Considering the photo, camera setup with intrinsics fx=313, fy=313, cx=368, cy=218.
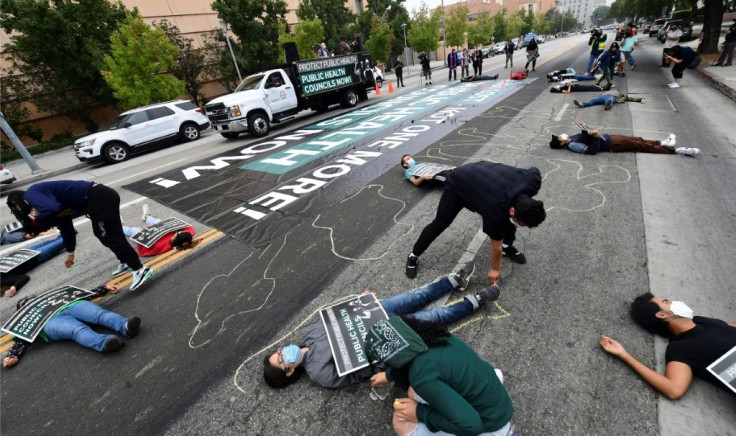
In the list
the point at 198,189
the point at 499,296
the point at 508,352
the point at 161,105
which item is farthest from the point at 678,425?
the point at 161,105

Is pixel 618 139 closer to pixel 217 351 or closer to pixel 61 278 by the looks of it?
pixel 217 351

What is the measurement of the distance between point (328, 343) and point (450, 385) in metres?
1.36

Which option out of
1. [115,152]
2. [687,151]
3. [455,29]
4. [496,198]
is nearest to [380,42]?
[455,29]

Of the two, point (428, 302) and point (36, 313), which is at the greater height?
point (36, 313)

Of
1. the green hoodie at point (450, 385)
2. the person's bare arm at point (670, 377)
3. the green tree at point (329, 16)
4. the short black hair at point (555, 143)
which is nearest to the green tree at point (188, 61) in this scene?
the green tree at point (329, 16)

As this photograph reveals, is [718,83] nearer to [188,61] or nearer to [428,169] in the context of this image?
[428,169]

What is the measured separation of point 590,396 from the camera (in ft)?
7.94

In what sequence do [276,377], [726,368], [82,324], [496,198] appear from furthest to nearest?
1. [82,324]
2. [496,198]
3. [276,377]
4. [726,368]

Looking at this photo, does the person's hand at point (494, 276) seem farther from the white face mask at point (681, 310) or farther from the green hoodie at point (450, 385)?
the green hoodie at point (450, 385)

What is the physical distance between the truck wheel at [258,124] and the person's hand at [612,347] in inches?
489

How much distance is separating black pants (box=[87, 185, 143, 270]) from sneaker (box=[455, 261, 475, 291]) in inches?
175

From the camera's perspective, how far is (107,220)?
4203 mm

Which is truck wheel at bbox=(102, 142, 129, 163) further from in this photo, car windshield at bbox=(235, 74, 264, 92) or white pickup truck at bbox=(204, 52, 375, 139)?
car windshield at bbox=(235, 74, 264, 92)

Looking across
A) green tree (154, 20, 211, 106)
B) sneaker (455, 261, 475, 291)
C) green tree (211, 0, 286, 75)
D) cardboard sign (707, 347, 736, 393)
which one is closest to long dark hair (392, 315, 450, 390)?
sneaker (455, 261, 475, 291)
